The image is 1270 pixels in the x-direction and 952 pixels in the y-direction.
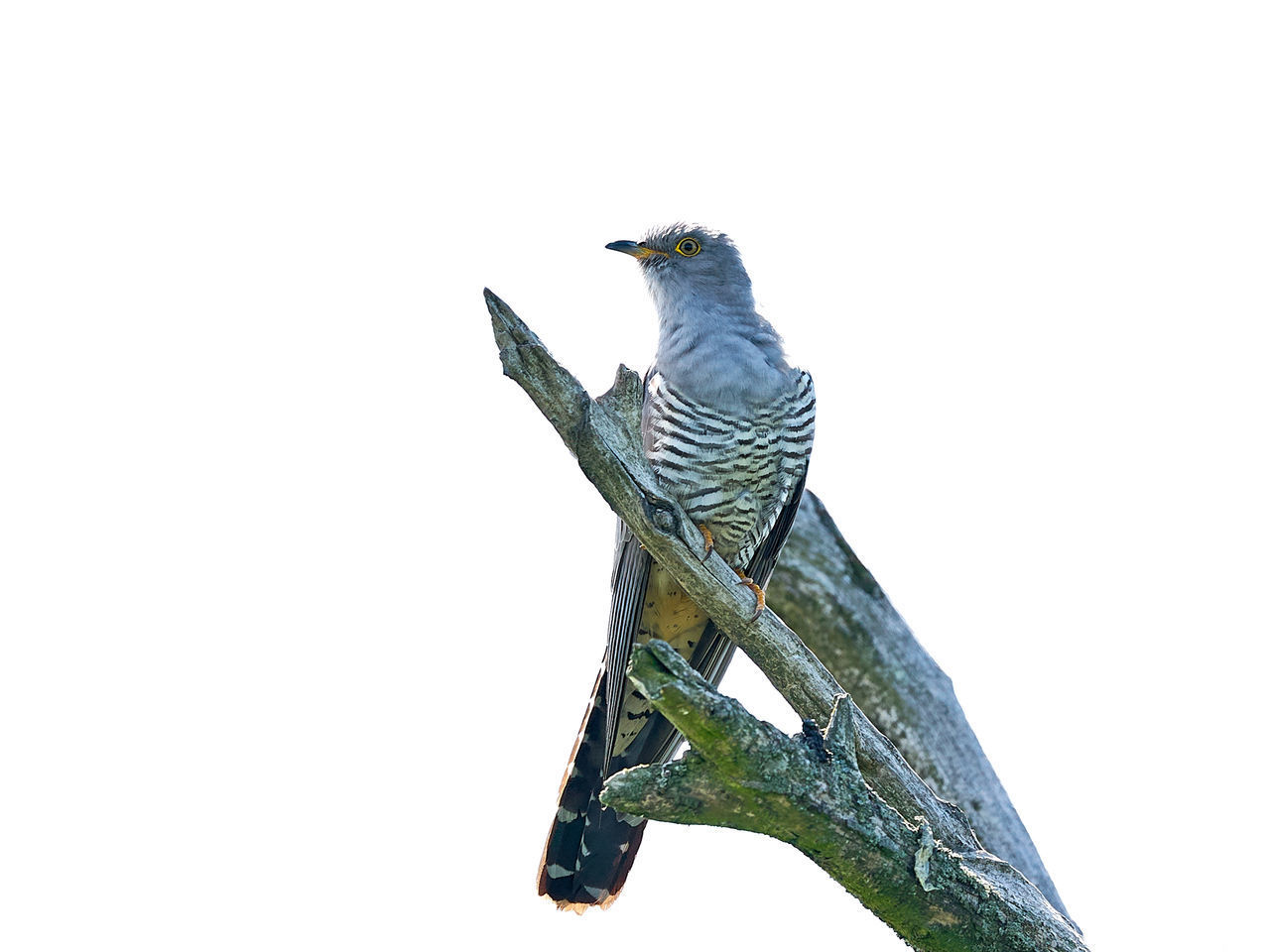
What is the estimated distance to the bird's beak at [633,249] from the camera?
5609 millimetres

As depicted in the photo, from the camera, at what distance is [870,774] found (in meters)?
4.11

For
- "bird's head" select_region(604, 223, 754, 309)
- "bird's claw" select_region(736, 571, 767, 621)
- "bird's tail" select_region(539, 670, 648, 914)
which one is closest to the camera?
"bird's claw" select_region(736, 571, 767, 621)

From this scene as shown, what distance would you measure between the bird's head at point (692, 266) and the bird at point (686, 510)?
0.13 meters

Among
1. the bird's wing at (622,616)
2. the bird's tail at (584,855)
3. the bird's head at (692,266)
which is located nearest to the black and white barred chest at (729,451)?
the bird's wing at (622,616)

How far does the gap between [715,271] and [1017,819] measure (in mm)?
2743

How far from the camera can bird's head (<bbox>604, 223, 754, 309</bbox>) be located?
538 centimetres

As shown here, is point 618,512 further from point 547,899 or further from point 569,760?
point 547,899

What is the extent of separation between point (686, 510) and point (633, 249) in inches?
50.8

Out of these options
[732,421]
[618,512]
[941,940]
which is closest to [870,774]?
[941,940]

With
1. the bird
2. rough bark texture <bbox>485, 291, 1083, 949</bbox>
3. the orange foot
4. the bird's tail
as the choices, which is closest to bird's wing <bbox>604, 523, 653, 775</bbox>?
the bird

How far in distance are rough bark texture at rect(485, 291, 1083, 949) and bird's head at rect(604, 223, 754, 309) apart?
141 centimetres

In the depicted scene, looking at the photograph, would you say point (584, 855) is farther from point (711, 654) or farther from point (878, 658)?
point (878, 658)

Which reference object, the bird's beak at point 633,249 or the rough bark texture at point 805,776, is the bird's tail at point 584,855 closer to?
the rough bark texture at point 805,776

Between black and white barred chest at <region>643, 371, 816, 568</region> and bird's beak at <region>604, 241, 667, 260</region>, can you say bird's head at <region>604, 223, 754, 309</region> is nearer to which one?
bird's beak at <region>604, 241, 667, 260</region>
